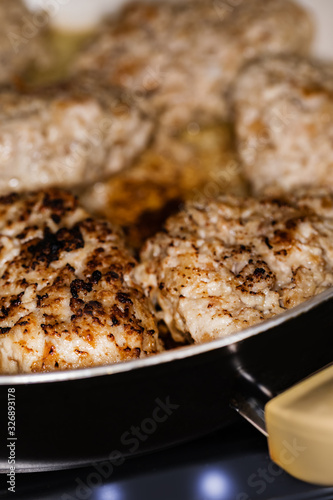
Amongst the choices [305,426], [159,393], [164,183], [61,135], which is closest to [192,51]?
[164,183]

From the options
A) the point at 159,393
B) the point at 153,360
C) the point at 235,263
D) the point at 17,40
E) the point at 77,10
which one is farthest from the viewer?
the point at 77,10

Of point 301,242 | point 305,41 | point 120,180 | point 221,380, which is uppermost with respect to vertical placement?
point 305,41

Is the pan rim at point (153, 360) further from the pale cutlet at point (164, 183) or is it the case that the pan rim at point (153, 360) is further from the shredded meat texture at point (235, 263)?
the pale cutlet at point (164, 183)

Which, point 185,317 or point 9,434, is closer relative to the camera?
point 9,434

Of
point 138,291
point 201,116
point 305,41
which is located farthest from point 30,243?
point 305,41

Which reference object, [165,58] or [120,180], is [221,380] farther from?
[165,58]

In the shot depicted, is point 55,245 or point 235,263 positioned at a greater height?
point 235,263

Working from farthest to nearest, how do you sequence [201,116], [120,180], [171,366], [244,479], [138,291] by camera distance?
[201,116] → [120,180] → [138,291] → [244,479] → [171,366]

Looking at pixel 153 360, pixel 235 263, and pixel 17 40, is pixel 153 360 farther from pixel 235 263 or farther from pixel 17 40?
pixel 17 40
